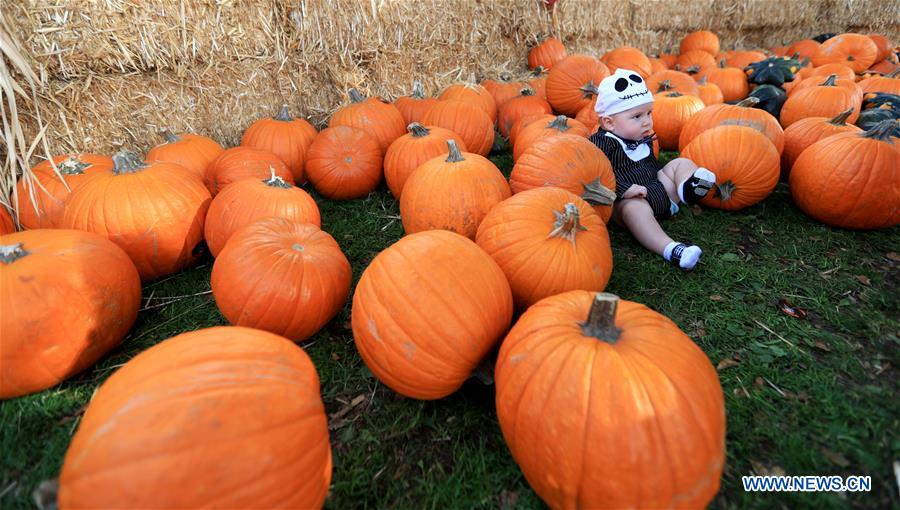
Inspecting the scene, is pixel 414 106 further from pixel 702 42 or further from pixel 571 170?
pixel 702 42

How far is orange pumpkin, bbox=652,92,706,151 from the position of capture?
4254 mm

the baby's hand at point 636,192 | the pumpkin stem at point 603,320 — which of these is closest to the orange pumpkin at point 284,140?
the baby's hand at point 636,192

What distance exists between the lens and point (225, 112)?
3943mm

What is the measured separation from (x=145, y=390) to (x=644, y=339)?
154 centimetres

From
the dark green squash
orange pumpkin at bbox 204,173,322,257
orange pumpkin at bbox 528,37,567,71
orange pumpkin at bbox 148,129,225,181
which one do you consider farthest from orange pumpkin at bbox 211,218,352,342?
the dark green squash

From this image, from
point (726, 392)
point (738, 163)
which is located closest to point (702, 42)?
point (738, 163)

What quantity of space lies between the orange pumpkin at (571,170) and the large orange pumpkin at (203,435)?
190 centimetres

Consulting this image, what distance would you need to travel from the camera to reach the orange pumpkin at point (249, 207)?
8.29 ft

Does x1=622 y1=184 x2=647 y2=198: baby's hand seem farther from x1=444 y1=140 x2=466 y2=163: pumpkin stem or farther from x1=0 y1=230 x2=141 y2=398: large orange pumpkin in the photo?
x1=0 y1=230 x2=141 y2=398: large orange pumpkin

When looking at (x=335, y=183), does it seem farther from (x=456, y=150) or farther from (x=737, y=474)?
(x=737, y=474)

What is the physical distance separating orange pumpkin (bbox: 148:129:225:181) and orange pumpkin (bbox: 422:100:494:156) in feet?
6.63

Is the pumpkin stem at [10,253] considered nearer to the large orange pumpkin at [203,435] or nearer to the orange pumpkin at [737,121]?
the large orange pumpkin at [203,435]

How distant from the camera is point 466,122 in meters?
4.05

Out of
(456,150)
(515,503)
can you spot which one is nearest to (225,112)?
(456,150)
